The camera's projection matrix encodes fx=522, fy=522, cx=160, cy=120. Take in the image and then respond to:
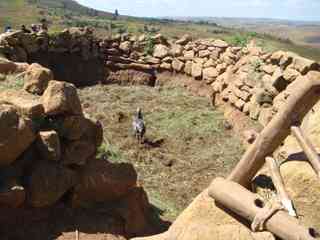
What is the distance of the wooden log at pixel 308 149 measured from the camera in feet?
15.6

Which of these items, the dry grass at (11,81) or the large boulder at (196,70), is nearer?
the dry grass at (11,81)


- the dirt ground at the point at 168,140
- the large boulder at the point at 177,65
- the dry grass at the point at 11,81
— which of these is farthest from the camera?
the large boulder at the point at 177,65

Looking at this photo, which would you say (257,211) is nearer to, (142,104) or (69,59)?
(142,104)

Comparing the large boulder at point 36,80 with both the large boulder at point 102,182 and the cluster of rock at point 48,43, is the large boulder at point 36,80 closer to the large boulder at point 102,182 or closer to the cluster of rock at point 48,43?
the large boulder at point 102,182

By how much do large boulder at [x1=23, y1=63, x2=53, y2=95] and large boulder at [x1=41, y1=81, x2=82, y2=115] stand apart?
0.27 metres

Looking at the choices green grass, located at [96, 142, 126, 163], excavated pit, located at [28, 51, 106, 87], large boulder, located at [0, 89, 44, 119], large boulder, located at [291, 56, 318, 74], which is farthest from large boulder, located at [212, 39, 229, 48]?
large boulder, located at [0, 89, 44, 119]

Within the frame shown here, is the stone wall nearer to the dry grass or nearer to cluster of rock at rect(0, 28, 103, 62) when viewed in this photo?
cluster of rock at rect(0, 28, 103, 62)

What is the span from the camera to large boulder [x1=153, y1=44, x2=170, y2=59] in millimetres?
17734

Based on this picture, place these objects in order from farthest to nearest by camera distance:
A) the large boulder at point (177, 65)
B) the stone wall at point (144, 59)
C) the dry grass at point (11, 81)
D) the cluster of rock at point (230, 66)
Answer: the large boulder at point (177, 65), the stone wall at point (144, 59), the cluster of rock at point (230, 66), the dry grass at point (11, 81)

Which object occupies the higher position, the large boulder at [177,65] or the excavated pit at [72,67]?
the large boulder at [177,65]

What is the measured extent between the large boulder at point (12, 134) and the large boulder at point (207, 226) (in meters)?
2.16

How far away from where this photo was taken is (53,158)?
6.87 m

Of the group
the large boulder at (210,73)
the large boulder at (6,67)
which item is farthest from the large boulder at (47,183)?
the large boulder at (210,73)

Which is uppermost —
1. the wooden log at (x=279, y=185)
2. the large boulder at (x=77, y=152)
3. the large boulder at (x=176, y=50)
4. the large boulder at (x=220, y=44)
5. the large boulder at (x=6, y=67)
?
the wooden log at (x=279, y=185)
